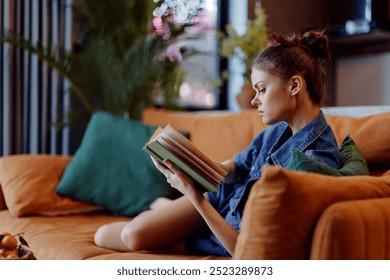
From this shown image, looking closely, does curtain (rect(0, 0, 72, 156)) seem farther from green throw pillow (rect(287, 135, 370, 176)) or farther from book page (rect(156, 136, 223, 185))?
green throw pillow (rect(287, 135, 370, 176))

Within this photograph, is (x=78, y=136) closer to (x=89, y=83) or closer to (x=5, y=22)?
(x=89, y=83)

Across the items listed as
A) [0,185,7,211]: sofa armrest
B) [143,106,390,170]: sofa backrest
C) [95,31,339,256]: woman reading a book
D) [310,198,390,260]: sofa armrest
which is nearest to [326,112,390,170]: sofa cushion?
[143,106,390,170]: sofa backrest

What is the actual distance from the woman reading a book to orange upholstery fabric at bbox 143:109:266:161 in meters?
0.42

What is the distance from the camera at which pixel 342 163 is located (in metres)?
1.23

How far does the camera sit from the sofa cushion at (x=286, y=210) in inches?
34.5

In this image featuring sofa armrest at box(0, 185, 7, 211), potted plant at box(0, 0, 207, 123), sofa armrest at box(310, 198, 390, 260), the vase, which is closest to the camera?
sofa armrest at box(310, 198, 390, 260)

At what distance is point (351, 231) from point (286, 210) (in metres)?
0.12

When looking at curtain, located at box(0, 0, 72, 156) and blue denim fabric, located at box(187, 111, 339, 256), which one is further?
curtain, located at box(0, 0, 72, 156)

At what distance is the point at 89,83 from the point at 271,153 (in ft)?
5.29

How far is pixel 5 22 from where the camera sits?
104 inches

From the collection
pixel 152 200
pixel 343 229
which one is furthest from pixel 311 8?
pixel 343 229

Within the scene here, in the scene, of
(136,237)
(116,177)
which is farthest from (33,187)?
(136,237)

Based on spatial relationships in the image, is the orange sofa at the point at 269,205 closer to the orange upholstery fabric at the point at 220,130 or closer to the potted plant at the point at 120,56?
the orange upholstery fabric at the point at 220,130

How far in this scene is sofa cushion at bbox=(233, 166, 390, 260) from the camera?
0.88 m
